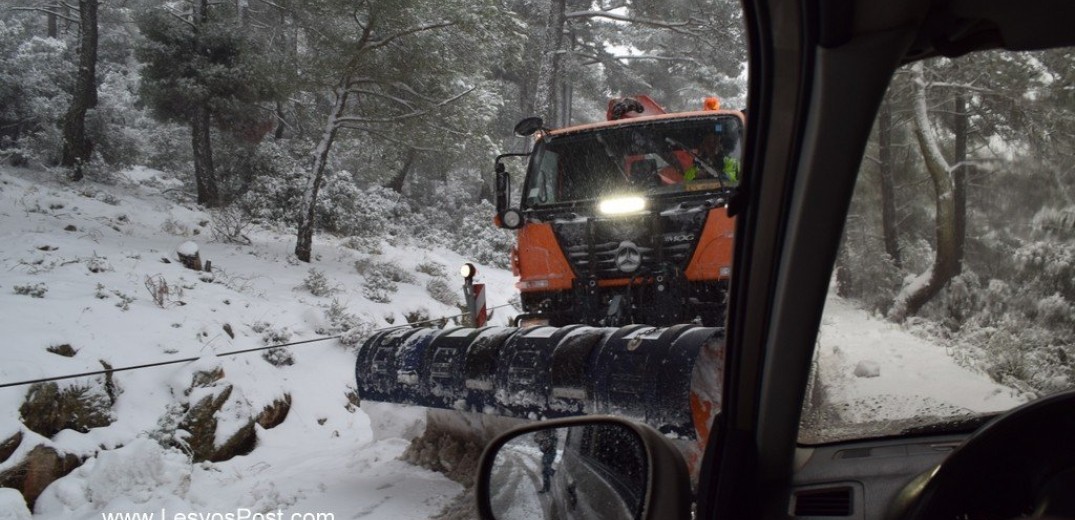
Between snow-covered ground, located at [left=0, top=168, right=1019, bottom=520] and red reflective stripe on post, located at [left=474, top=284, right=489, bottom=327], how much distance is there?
1593mm

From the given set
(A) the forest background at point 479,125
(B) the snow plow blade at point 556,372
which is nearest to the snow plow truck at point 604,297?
(B) the snow plow blade at point 556,372

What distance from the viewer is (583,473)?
1.73m

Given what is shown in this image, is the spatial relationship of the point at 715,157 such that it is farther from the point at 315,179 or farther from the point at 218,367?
the point at 315,179

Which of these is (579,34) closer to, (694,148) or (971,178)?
(694,148)

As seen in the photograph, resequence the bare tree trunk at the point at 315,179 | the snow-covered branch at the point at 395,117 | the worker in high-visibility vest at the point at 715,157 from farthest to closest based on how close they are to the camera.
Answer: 1. the bare tree trunk at the point at 315,179
2. the snow-covered branch at the point at 395,117
3. the worker in high-visibility vest at the point at 715,157

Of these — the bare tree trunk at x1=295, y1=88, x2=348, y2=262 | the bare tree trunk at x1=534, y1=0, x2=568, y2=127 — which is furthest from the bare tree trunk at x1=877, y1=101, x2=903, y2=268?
the bare tree trunk at x1=534, y1=0, x2=568, y2=127

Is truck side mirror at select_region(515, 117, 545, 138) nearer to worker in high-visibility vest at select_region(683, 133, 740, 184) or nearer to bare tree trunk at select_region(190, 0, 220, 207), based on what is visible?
worker in high-visibility vest at select_region(683, 133, 740, 184)

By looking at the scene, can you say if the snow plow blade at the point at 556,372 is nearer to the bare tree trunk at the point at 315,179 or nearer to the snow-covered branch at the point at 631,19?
the bare tree trunk at the point at 315,179

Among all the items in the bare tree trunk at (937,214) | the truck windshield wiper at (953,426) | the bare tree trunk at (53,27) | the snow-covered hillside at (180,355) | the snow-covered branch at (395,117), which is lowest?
the snow-covered hillside at (180,355)

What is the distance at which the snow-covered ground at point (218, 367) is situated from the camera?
140 centimetres

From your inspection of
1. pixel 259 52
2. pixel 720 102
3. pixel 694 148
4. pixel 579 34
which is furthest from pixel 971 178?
pixel 259 52

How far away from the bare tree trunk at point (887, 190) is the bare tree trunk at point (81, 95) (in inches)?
619

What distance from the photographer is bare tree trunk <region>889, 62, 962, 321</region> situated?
1133mm

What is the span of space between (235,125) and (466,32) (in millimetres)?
6478
